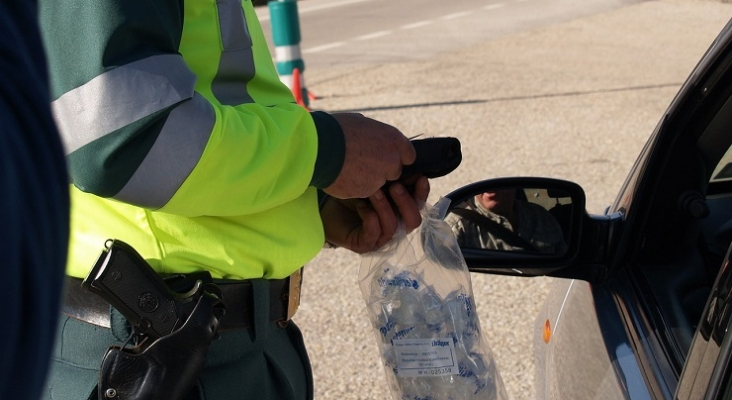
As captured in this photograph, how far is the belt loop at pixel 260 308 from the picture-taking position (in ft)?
5.36

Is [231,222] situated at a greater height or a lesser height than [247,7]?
lesser

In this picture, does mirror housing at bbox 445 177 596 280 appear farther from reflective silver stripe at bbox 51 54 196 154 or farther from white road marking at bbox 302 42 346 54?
white road marking at bbox 302 42 346 54

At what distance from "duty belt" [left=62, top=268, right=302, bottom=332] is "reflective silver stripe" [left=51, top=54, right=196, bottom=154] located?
30cm

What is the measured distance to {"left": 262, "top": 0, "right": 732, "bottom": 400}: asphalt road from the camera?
4.34 meters

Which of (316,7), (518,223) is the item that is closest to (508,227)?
(518,223)

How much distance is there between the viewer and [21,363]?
672 millimetres

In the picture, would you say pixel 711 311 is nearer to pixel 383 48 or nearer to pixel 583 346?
pixel 583 346

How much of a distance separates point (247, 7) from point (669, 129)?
956mm

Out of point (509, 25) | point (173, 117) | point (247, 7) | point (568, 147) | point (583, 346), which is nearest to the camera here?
Answer: point (173, 117)

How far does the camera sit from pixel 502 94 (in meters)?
8.91

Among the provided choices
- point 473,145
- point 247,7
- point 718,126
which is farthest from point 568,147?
point 247,7

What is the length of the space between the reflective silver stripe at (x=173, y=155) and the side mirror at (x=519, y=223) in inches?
32.0

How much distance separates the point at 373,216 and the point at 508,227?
18.1 inches

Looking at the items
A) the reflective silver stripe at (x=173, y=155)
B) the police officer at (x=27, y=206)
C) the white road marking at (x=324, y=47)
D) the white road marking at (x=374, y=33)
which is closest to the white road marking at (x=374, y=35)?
the white road marking at (x=374, y=33)
